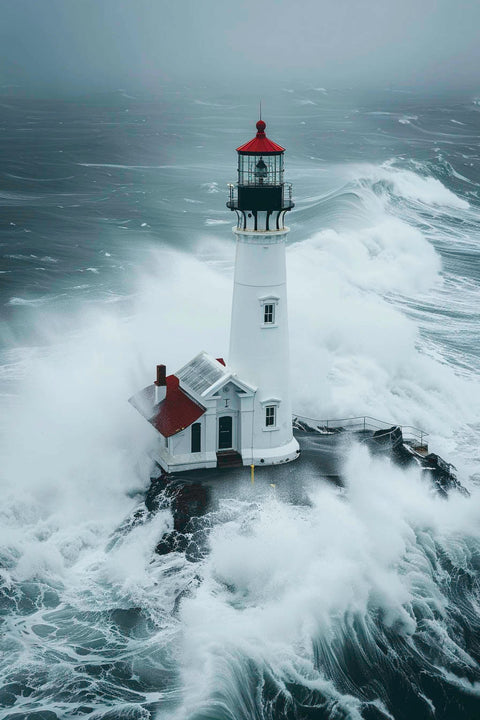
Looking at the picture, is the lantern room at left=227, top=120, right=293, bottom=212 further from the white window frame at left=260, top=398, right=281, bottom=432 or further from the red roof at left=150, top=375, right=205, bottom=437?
the red roof at left=150, top=375, right=205, bottom=437

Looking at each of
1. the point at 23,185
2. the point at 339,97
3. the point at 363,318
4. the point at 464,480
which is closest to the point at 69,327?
the point at 363,318

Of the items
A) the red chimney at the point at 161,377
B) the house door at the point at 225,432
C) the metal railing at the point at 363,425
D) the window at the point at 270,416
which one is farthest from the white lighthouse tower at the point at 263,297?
the metal railing at the point at 363,425

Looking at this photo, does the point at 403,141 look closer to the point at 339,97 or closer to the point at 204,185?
the point at 204,185

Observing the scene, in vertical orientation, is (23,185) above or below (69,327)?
above

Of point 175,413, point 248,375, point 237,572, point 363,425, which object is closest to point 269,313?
point 248,375

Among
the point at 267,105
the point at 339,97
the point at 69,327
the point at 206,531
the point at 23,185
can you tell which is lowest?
the point at 206,531

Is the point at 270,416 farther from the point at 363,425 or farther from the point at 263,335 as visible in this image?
the point at 363,425

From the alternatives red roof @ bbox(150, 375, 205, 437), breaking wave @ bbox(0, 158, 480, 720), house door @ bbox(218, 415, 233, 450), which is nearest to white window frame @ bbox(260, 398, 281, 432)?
house door @ bbox(218, 415, 233, 450)
